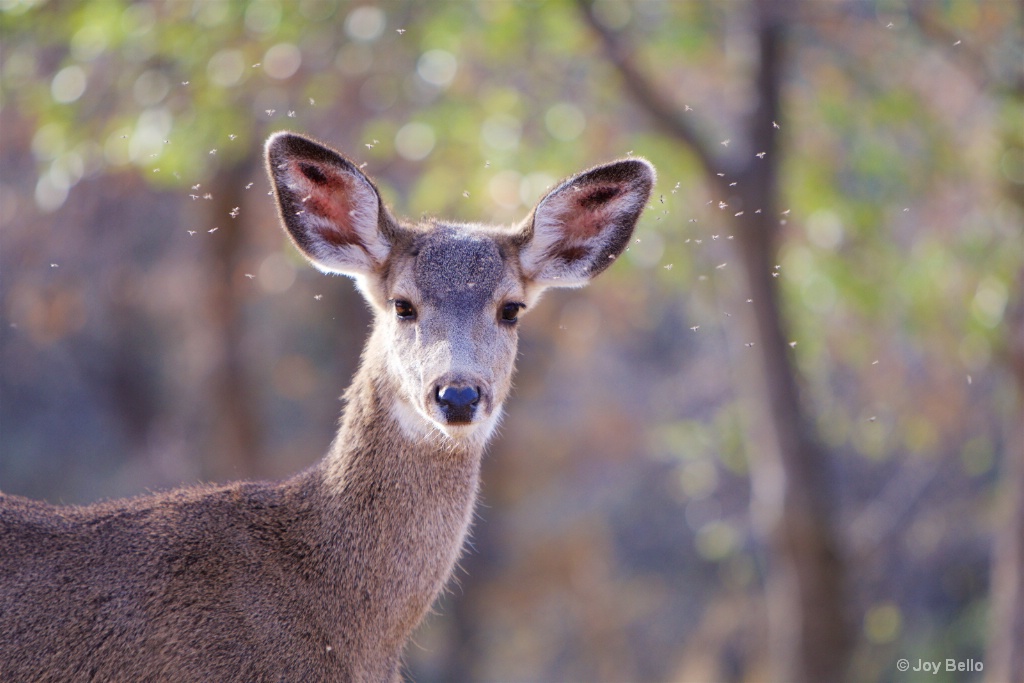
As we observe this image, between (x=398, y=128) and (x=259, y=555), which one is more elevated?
(x=259, y=555)

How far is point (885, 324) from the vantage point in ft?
43.3

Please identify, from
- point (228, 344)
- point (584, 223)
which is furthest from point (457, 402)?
point (228, 344)

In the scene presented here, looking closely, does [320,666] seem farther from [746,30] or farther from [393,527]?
[746,30]

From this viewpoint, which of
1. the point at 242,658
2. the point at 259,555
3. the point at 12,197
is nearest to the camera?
the point at 242,658

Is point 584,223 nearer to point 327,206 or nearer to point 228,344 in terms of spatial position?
point 327,206

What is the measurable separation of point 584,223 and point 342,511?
5.49 feet

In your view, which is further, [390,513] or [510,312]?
[510,312]

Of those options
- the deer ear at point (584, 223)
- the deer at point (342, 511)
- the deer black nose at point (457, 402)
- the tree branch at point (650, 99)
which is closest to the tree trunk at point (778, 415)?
the tree branch at point (650, 99)

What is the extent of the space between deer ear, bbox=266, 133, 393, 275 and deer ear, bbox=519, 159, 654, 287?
2.22ft

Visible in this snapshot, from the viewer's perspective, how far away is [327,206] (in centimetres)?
564

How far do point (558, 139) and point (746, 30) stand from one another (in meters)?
1.82

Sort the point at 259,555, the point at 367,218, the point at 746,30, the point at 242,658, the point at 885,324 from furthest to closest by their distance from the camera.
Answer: the point at 885,324 → the point at 746,30 → the point at 367,218 → the point at 259,555 → the point at 242,658

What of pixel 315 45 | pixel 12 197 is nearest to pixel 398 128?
pixel 315 45

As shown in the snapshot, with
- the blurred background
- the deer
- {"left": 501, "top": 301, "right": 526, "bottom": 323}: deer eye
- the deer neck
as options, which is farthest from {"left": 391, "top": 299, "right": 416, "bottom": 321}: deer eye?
the blurred background
